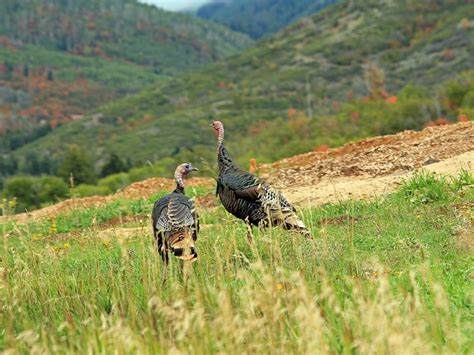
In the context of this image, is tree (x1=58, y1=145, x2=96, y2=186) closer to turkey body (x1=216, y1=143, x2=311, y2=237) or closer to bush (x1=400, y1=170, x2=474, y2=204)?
bush (x1=400, y1=170, x2=474, y2=204)

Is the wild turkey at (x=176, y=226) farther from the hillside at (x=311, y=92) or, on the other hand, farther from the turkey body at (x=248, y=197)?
the hillside at (x=311, y=92)

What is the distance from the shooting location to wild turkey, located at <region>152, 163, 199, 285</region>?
7.11 metres

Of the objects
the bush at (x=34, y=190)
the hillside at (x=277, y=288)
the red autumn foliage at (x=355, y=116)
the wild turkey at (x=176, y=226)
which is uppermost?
the wild turkey at (x=176, y=226)

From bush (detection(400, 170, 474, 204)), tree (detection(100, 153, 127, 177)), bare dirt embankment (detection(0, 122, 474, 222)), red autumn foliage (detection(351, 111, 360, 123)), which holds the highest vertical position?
bush (detection(400, 170, 474, 204))

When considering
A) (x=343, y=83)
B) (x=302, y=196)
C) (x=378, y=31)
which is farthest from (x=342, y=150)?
(x=378, y=31)

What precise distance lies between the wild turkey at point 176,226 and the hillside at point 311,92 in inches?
1676

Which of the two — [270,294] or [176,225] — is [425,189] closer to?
[176,225]

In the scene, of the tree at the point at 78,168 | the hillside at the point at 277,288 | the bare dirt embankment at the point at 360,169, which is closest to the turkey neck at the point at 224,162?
the hillside at the point at 277,288

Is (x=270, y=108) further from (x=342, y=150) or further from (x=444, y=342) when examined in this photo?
(x=444, y=342)

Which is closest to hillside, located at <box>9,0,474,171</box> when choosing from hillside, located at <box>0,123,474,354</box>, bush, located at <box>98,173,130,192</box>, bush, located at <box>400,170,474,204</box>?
bush, located at <box>98,173,130,192</box>

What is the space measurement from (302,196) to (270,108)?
94912 millimetres

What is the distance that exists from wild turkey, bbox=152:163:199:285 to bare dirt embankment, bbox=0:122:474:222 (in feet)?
19.3

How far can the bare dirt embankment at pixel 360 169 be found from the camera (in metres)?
14.8

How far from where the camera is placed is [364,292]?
20.1ft
